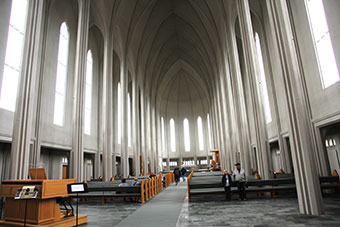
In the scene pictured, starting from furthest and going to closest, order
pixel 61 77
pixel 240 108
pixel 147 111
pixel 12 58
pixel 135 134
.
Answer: pixel 147 111, pixel 135 134, pixel 61 77, pixel 240 108, pixel 12 58

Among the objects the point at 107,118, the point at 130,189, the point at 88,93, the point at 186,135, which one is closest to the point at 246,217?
the point at 130,189

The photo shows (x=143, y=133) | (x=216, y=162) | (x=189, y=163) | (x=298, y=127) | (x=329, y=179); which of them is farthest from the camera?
(x=189, y=163)

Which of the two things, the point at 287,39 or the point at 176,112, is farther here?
the point at 176,112

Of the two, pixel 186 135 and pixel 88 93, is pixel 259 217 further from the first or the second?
pixel 186 135

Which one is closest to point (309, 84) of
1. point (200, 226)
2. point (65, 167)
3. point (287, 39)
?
point (287, 39)

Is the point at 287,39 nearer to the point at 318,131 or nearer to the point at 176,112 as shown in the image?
the point at 318,131

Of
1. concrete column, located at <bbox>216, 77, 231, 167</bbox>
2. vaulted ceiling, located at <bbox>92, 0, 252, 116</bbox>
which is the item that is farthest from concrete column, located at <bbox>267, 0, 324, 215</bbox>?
concrete column, located at <bbox>216, 77, 231, 167</bbox>

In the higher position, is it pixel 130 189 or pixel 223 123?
pixel 223 123

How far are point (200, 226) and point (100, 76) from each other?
20.0 metres

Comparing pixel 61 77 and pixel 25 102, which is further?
pixel 61 77

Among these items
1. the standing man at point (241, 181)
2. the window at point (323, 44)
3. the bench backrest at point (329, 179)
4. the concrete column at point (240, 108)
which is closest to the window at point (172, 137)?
the concrete column at point (240, 108)

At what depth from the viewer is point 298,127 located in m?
6.24

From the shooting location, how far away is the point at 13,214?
5523mm

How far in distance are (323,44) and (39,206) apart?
475 inches
